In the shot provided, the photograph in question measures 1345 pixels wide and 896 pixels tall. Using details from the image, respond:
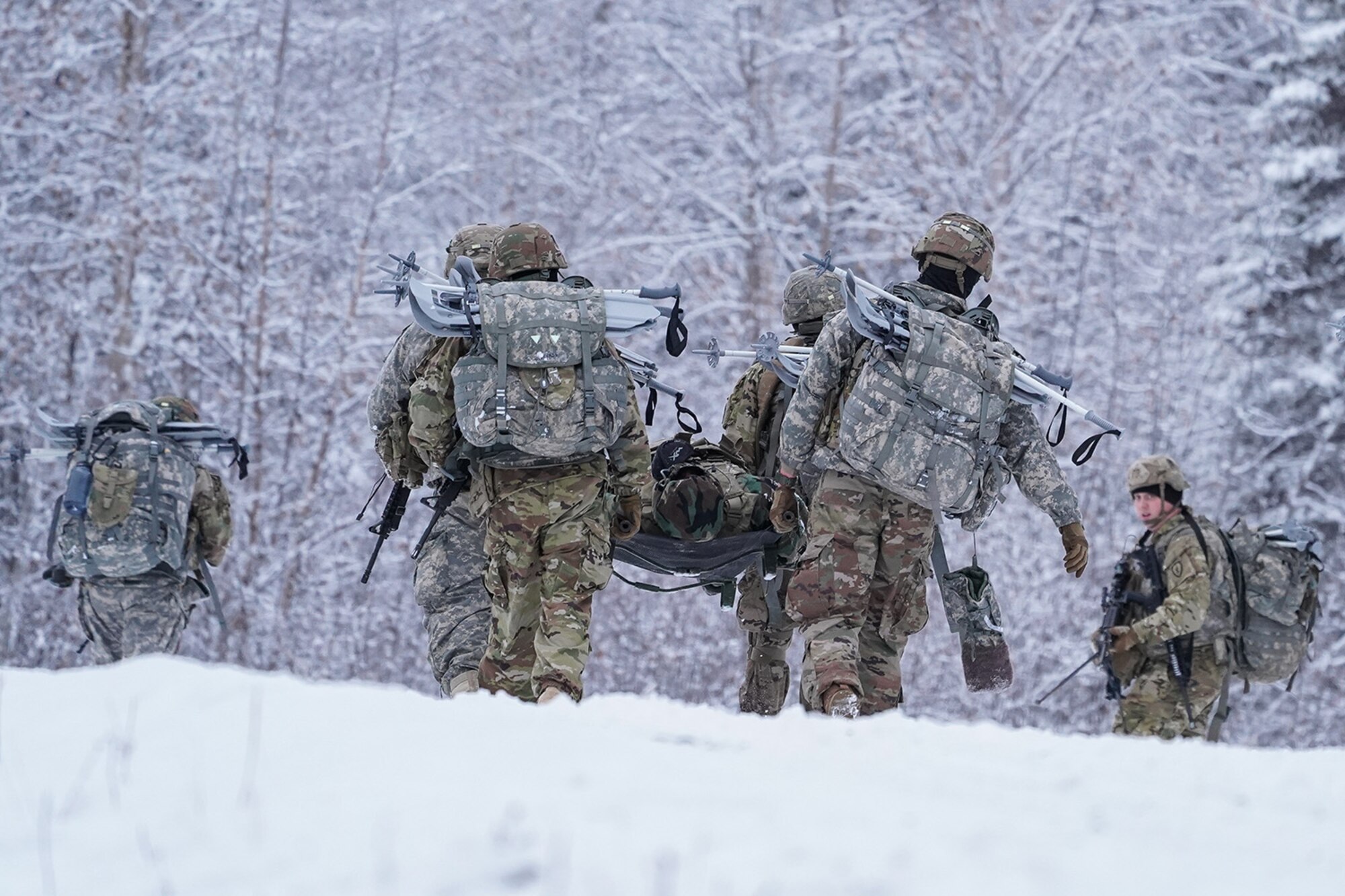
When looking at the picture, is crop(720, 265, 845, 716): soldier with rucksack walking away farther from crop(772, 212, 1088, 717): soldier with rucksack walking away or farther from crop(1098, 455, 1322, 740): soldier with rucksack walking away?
crop(1098, 455, 1322, 740): soldier with rucksack walking away

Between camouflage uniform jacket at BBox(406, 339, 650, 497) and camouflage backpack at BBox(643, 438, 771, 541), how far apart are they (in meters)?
0.48

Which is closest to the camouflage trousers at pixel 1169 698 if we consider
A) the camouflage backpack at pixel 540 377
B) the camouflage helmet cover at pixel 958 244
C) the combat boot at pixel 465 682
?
the camouflage helmet cover at pixel 958 244

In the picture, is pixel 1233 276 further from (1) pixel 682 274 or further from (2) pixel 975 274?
(2) pixel 975 274

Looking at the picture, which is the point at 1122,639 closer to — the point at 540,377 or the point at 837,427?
the point at 837,427

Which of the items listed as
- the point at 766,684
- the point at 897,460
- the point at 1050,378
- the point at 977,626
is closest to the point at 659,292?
the point at 897,460

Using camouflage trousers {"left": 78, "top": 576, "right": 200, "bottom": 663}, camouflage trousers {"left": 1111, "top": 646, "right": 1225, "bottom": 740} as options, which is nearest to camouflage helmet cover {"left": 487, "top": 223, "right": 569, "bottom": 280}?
camouflage trousers {"left": 78, "top": 576, "right": 200, "bottom": 663}

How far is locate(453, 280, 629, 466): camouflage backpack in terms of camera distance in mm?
5551

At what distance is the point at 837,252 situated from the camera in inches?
733

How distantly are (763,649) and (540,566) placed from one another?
5.92 feet

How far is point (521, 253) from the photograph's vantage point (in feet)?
19.4

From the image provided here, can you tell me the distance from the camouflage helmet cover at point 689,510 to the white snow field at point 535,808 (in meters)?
2.23

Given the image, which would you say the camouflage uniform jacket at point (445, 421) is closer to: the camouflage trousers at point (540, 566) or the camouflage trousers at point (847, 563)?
the camouflage trousers at point (540, 566)

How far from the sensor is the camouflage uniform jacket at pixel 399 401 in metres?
5.90

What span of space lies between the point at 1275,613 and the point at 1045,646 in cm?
956
